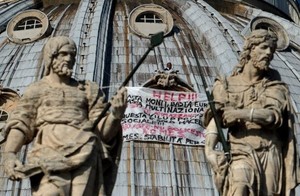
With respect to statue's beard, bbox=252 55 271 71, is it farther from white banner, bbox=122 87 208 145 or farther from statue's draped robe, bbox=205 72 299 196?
white banner, bbox=122 87 208 145

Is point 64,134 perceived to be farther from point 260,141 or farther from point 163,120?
point 163,120

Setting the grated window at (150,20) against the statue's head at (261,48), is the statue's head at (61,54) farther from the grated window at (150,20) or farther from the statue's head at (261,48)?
the grated window at (150,20)

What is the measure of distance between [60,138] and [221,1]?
1305 inches

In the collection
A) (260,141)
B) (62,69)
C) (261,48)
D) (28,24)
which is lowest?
(260,141)

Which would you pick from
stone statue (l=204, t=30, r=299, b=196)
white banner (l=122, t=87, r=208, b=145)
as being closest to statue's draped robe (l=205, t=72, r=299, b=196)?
stone statue (l=204, t=30, r=299, b=196)

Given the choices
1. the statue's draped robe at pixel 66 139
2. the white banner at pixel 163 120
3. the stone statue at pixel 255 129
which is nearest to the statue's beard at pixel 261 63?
the stone statue at pixel 255 129

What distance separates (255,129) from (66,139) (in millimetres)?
3265

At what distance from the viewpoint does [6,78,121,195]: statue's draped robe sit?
18.6 metres

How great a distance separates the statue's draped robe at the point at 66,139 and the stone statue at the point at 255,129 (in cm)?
190

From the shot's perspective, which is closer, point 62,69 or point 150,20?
point 62,69

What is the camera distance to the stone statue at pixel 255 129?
1912 centimetres

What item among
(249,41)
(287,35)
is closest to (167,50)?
(287,35)

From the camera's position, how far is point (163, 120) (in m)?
38.9

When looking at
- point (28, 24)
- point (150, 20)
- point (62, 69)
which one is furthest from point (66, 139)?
point (28, 24)
